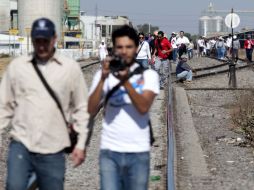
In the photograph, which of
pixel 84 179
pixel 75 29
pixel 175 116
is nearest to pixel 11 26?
pixel 75 29

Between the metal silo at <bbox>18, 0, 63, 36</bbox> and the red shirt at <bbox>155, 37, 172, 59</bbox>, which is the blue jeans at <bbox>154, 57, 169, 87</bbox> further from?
the metal silo at <bbox>18, 0, 63, 36</bbox>

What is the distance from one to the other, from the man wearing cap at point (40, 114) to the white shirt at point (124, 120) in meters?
0.19

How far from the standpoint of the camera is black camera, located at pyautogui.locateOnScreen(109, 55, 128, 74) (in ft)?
17.9

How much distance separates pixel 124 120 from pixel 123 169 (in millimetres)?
383

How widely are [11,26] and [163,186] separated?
343ft

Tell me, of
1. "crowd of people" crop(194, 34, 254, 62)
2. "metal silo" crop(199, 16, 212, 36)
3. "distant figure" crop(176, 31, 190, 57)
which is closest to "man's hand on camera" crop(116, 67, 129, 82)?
"distant figure" crop(176, 31, 190, 57)

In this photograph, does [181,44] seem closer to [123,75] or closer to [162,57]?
[162,57]

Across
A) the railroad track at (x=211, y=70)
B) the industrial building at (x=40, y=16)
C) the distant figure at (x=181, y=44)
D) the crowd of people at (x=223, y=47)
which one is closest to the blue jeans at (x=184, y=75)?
the railroad track at (x=211, y=70)

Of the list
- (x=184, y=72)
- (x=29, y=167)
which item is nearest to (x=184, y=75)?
(x=184, y=72)

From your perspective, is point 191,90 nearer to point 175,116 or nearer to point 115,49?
point 175,116

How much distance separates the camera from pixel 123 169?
5.70 meters

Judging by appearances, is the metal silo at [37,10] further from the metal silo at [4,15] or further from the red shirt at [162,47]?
the red shirt at [162,47]

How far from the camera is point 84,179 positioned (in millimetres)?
9977

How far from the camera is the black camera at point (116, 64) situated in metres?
5.46
